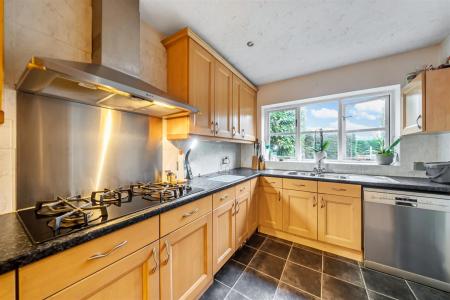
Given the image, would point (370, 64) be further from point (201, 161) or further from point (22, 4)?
point (22, 4)

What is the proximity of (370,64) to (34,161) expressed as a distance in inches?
136

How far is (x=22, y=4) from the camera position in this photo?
0.96 meters

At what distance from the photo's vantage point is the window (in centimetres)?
236

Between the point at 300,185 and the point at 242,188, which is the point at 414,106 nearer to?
the point at 300,185

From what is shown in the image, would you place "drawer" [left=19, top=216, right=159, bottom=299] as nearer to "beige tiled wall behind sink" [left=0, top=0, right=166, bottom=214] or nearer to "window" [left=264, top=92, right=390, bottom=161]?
"beige tiled wall behind sink" [left=0, top=0, right=166, bottom=214]

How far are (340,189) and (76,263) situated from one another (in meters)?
2.24

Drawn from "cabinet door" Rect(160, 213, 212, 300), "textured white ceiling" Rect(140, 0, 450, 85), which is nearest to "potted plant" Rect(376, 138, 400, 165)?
"textured white ceiling" Rect(140, 0, 450, 85)

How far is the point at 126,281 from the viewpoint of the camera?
0.86 metres

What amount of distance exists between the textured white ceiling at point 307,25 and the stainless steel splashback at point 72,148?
1011 millimetres

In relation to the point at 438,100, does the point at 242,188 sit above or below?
below

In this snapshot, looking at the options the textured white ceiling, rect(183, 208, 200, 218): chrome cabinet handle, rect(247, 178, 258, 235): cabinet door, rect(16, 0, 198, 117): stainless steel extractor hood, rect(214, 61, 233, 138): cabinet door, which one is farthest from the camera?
rect(247, 178, 258, 235): cabinet door

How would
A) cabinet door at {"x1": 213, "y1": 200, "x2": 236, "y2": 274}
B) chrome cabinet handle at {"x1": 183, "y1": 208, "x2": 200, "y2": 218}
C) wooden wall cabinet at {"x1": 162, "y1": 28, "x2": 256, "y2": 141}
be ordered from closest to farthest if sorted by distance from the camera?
chrome cabinet handle at {"x1": 183, "y1": 208, "x2": 200, "y2": 218} → cabinet door at {"x1": 213, "y1": 200, "x2": 236, "y2": 274} → wooden wall cabinet at {"x1": 162, "y1": 28, "x2": 256, "y2": 141}

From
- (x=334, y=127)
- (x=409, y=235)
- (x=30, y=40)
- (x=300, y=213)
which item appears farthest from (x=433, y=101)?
(x=30, y=40)

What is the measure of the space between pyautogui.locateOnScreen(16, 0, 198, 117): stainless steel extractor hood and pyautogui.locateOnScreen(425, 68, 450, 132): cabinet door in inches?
87.4
